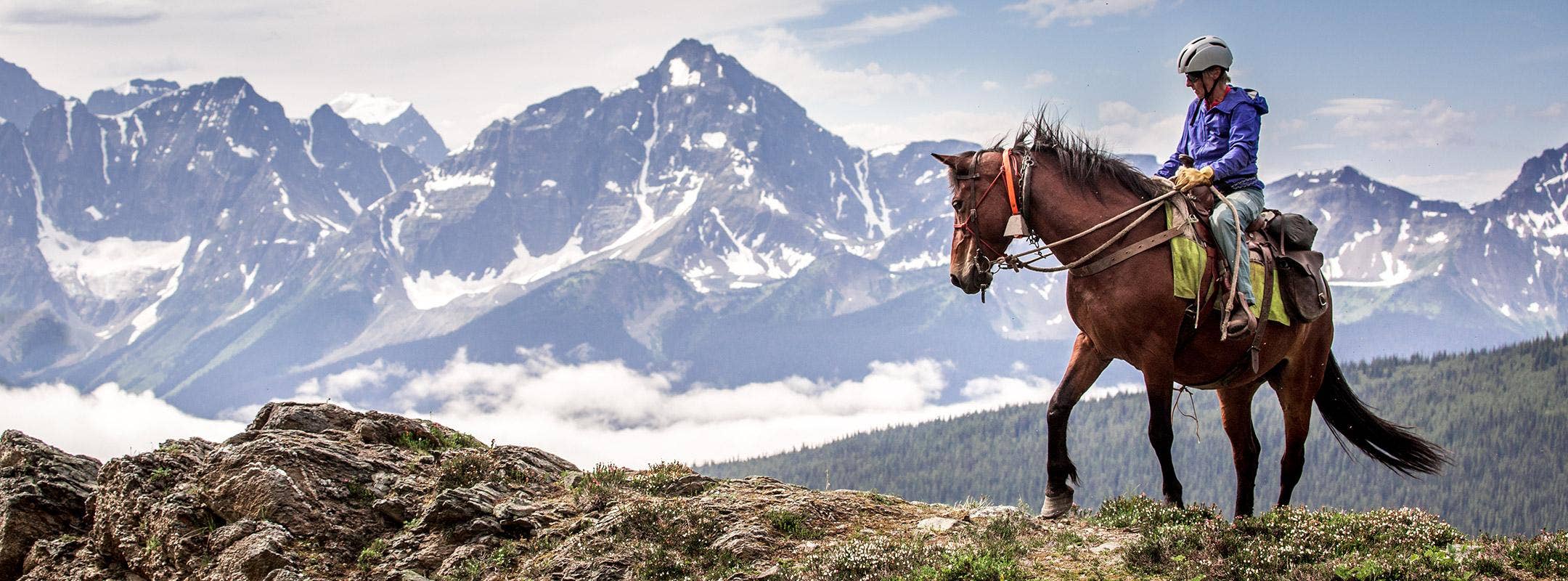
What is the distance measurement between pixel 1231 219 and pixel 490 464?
9.96 m

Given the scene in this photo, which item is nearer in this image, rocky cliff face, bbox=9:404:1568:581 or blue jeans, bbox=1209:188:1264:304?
rocky cliff face, bbox=9:404:1568:581

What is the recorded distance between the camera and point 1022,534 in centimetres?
1274

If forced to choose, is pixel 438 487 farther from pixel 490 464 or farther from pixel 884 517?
pixel 884 517

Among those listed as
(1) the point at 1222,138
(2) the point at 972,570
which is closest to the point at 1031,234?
(1) the point at 1222,138

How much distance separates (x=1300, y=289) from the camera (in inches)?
564

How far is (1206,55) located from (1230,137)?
1052mm

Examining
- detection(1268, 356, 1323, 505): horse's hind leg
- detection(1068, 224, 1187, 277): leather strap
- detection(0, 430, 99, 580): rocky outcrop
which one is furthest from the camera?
detection(1268, 356, 1323, 505): horse's hind leg

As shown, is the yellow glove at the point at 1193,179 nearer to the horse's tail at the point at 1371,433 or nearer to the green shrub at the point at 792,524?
the horse's tail at the point at 1371,433

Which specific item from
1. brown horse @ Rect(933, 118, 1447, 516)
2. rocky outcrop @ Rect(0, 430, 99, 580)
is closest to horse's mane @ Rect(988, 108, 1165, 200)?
brown horse @ Rect(933, 118, 1447, 516)

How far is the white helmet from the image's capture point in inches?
562

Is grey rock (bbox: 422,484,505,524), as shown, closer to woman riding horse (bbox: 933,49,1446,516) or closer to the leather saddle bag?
woman riding horse (bbox: 933,49,1446,516)

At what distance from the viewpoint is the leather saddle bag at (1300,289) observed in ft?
46.8

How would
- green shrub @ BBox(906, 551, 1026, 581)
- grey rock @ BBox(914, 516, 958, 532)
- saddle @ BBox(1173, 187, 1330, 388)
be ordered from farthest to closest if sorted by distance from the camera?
saddle @ BBox(1173, 187, 1330, 388) → grey rock @ BBox(914, 516, 958, 532) → green shrub @ BBox(906, 551, 1026, 581)

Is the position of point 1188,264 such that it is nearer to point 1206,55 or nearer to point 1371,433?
point 1206,55
